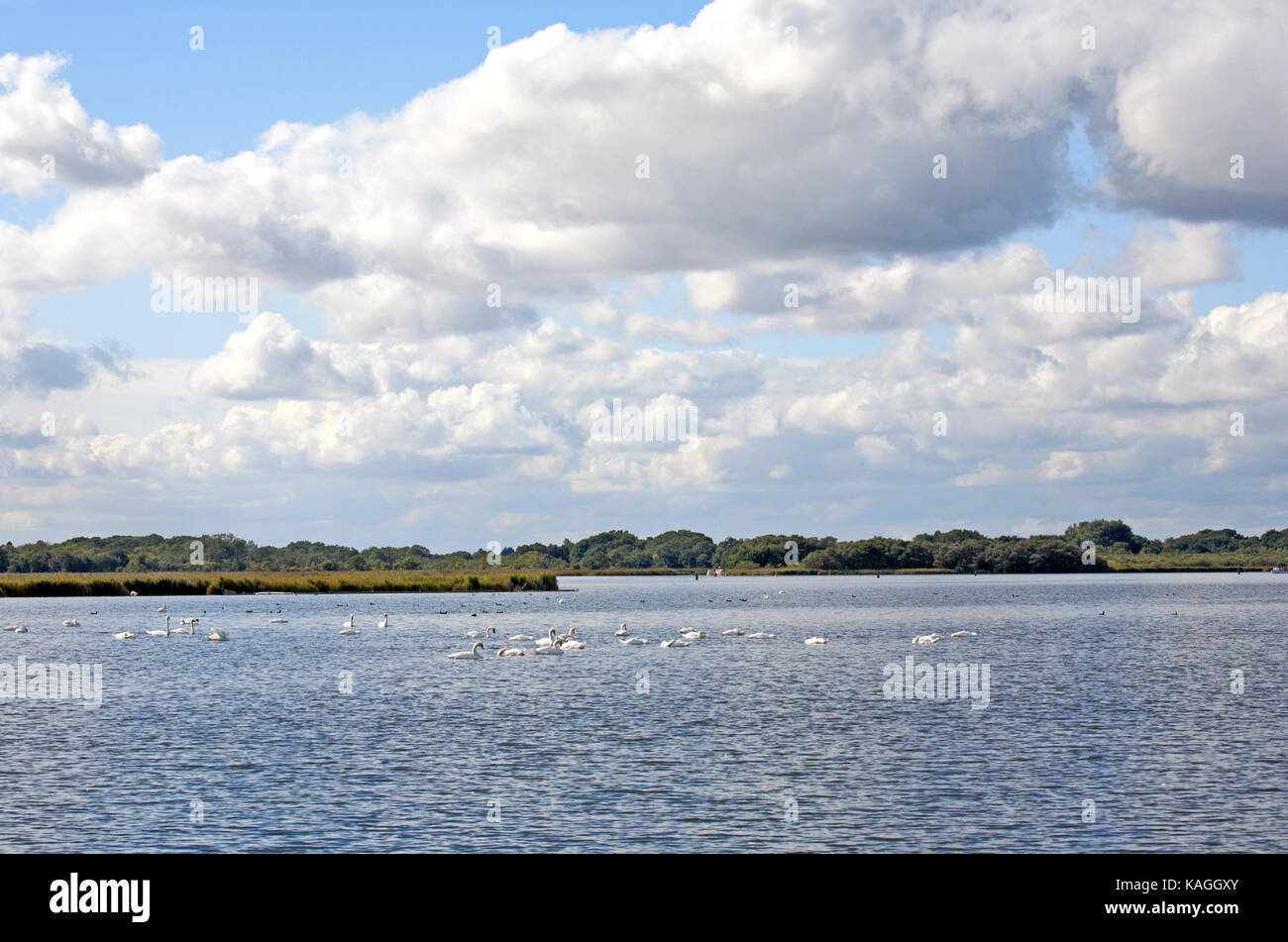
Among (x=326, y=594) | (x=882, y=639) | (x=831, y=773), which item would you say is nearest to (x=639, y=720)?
(x=831, y=773)

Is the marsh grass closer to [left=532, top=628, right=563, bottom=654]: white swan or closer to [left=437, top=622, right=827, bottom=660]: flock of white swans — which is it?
[left=437, top=622, right=827, bottom=660]: flock of white swans

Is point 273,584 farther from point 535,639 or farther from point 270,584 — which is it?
point 535,639

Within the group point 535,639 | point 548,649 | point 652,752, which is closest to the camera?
point 652,752

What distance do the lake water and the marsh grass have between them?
222ft

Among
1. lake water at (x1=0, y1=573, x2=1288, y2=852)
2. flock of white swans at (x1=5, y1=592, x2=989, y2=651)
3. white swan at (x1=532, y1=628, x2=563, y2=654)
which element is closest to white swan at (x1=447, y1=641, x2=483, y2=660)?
flock of white swans at (x1=5, y1=592, x2=989, y2=651)

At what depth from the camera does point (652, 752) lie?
32594 mm

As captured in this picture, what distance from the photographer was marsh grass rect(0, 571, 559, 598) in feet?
435

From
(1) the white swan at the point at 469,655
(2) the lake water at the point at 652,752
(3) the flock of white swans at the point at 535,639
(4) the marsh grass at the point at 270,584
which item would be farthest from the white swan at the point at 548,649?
(4) the marsh grass at the point at 270,584

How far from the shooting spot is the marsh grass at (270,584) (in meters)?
132

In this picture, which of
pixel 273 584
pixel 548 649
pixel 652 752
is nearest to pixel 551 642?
pixel 548 649

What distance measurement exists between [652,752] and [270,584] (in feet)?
405

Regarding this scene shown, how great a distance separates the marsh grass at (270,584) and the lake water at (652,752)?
67.6m
